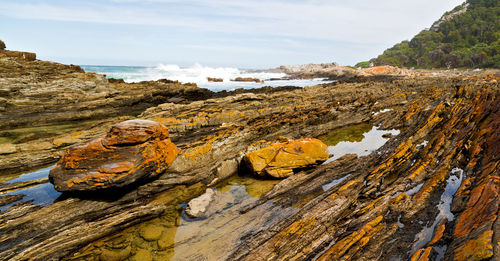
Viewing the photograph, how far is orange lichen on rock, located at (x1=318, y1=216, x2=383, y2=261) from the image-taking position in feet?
20.9

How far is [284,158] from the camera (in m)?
13.2

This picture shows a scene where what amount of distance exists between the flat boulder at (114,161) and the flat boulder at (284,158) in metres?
5.48

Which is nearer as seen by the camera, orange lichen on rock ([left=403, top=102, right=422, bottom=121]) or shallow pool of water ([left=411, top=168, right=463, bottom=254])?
shallow pool of water ([left=411, top=168, right=463, bottom=254])

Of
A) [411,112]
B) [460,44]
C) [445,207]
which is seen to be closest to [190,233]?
[445,207]

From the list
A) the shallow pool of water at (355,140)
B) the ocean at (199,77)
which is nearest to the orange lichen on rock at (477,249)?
the shallow pool of water at (355,140)

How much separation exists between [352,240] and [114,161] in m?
10.5

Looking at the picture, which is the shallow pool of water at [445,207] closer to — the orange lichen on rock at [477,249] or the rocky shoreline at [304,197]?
the rocky shoreline at [304,197]

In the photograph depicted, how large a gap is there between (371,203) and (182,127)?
48.4 ft

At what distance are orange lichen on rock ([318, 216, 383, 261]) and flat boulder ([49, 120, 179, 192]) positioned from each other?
8.92 meters

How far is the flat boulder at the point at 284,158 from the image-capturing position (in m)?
12.9

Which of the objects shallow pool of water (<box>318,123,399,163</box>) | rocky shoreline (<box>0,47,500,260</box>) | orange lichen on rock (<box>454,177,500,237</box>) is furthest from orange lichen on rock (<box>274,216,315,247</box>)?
shallow pool of water (<box>318,123,399,163</box>)

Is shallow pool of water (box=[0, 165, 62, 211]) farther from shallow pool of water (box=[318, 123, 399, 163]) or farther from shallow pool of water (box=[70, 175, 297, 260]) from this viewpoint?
shallow pool of water (box=[318, 123, 399, 163])

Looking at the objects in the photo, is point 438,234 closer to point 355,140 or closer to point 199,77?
point 355,140

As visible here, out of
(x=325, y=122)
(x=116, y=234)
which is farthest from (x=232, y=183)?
(x=325, y=122)
